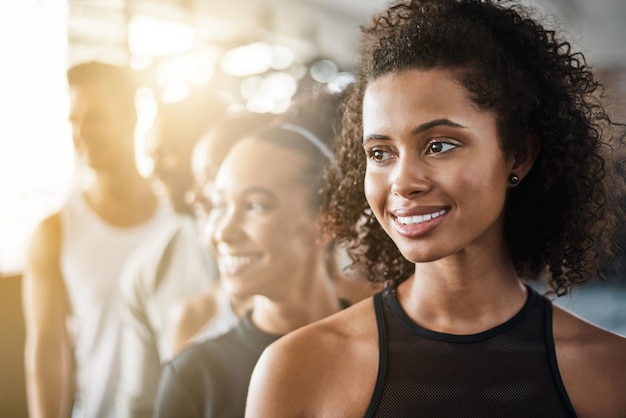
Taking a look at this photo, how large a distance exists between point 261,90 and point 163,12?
14.8 inches

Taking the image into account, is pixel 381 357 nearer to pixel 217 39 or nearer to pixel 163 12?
pixel 217 39

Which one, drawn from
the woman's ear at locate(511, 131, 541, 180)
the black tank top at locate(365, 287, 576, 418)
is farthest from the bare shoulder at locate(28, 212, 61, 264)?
the woman's ear at locate(511, 131, 541, 180)

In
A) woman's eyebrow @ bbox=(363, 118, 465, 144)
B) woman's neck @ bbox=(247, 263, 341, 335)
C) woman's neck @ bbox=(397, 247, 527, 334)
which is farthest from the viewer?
woman's neck @ bbox=(247, 263, 341, 335)

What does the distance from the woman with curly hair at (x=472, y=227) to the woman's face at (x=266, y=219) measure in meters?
0.32

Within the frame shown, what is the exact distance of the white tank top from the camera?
183 centimetres

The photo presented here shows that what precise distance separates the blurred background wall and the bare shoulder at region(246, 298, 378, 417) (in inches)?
22.7

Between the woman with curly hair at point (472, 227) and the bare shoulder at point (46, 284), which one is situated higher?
the woman with curly hair at point (472, 227)

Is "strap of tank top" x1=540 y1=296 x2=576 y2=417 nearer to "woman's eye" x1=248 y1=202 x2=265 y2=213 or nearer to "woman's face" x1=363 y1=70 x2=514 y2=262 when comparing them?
"woman's face" x1=363 y1=70 x2=514 y2=262

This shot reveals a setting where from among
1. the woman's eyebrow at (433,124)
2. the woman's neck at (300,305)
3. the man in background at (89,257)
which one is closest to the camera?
the woman's eyebrow at (433,124)

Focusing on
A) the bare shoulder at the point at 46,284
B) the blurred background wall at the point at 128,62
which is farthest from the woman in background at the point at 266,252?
the bare shoulder at the point at 46,284

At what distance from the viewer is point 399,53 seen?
3.75 feet

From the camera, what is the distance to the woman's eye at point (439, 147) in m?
1.08

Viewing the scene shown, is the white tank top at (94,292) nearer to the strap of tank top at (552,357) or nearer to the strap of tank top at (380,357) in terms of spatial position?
the strap of tank top at (380,357)

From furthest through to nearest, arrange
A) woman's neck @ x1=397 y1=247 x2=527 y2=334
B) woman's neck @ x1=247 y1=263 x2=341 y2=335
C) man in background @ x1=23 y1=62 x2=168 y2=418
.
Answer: man in background @ x1=23 y1=62 x2=168 y2=418 → woman's neck @ x1=247 y1=263 x2=341 y2=335 → woman's neck @ x1=397 y1=247 x2=527 y2=334
